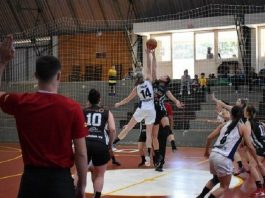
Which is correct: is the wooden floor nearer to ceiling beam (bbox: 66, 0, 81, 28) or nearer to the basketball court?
the basketball court

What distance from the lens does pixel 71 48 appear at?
1032 inches

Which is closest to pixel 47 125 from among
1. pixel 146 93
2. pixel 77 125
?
pixel 77 125

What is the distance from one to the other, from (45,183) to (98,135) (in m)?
3.18

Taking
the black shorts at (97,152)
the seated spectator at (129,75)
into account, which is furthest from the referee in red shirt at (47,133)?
the seated spectator at (129,75)

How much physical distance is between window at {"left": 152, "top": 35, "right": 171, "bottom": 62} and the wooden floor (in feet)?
42.0

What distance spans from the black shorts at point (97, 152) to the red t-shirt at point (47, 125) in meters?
2.98

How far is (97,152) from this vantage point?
6.47 m

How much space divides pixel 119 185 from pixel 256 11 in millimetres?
15503

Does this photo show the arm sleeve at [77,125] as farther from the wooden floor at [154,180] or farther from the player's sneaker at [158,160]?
the player's sneaker at [158,160]

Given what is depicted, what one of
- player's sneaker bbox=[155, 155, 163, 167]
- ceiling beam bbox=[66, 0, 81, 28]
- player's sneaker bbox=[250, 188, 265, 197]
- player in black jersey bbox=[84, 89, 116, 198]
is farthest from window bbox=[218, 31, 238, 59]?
player in black jersey bbox=[84, 89, 116, 198]

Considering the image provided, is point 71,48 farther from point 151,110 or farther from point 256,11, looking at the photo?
point 151,110

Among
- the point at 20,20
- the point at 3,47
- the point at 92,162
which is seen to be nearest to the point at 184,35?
the point at 20,20

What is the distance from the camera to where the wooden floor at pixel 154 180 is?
26.4 ft

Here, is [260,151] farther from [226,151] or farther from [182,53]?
[182,53]
